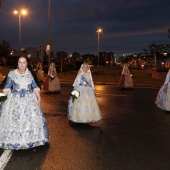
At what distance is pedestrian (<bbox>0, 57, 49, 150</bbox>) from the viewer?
21.5ft

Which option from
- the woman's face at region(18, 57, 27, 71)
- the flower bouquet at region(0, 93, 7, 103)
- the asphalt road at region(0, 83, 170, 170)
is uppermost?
the woman's face at region(18, 57, 27, 71)

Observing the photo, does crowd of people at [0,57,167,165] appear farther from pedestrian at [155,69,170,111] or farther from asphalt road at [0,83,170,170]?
pedestrian at [155,69,170,111]

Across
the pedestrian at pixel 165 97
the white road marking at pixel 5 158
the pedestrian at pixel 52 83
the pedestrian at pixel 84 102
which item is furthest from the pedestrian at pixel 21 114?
the pedestrian at pixel 52 83

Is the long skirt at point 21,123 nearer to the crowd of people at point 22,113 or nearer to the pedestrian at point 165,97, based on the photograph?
the crowd of people at point 22,113

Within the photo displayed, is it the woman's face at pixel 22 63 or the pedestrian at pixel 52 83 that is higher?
the woman's face at pixel 22 63

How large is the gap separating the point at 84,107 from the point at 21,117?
298cm

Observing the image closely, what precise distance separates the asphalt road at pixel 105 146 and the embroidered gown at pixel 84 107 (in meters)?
0.21

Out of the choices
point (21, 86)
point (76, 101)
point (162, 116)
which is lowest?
point (162, 116)

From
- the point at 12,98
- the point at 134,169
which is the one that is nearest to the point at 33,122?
the point at 12,98

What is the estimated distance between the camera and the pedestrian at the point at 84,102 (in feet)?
30.6

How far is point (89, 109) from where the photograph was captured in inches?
370

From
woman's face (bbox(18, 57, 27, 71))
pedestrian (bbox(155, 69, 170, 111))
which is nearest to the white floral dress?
woman's face (bbox(18, 57, 27, 71))

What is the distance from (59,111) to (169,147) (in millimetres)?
5458

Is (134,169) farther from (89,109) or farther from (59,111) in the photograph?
(59,111)
